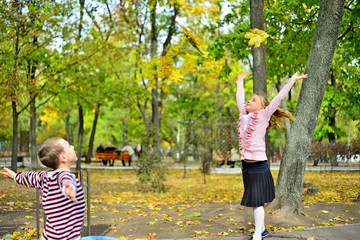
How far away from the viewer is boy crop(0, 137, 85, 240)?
312 cm

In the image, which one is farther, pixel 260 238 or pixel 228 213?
pixel 228 213

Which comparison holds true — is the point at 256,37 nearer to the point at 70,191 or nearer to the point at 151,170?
the point at 70,191

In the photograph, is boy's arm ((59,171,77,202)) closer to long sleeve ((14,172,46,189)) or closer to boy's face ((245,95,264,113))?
long sleeve ((14,172,46,189))

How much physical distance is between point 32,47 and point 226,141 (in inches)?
583

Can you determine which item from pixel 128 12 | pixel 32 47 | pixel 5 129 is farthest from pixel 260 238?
pixel 5 129

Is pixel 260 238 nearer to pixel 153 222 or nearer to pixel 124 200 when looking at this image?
pixel 153 222

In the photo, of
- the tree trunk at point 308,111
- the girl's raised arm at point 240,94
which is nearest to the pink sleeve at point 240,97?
the girl's raised arm at point 240,94

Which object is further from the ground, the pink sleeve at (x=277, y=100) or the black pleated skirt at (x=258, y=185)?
the pink sleeve at (x=277, y=100)

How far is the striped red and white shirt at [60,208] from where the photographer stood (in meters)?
3.11

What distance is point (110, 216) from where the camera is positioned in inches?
323

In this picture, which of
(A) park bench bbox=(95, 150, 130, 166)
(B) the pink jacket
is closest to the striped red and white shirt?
(B) the pink jacket

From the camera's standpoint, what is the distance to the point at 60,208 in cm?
314

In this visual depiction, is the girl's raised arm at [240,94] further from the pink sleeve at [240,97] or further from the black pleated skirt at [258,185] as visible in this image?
the black pleated skirt at [258,185]

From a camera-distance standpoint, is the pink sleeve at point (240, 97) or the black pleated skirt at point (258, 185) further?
the pink sleeve at point (240, 97)
